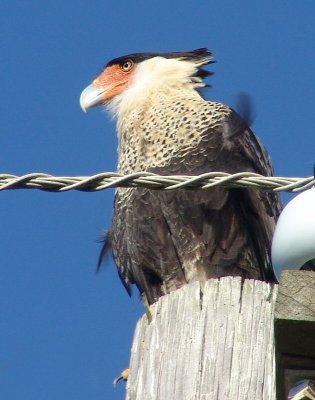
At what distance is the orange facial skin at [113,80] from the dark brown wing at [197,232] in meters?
1.93

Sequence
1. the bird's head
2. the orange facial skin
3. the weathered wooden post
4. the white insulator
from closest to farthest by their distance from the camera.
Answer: the white insulator → the weathered wooden post → the bird's head → the orange facial skin

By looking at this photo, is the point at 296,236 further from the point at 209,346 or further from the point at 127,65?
the point at 127,65

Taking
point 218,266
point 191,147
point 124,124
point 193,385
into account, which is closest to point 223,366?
point 193,385

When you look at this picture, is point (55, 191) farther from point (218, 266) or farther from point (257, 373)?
point (218, 266)

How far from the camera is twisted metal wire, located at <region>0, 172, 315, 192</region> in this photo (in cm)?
415

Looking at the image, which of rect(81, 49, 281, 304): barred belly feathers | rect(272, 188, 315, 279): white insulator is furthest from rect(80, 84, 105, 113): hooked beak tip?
rect(272, 188, 315, 279): white insulator

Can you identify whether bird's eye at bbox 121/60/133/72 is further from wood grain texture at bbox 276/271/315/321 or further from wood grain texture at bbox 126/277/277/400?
wood grain texture at bbox 276/271/315/321

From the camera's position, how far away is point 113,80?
9.41 metres

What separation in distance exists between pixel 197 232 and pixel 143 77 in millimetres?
2272

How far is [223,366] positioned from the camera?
3844 millimetres

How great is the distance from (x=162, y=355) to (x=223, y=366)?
0.80 ft

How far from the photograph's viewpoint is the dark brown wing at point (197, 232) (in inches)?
284

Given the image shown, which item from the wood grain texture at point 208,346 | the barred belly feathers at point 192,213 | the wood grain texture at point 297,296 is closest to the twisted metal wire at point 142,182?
the wood grain texture at point 208,346

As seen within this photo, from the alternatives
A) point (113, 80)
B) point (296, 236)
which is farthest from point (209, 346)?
point (113, 80)
